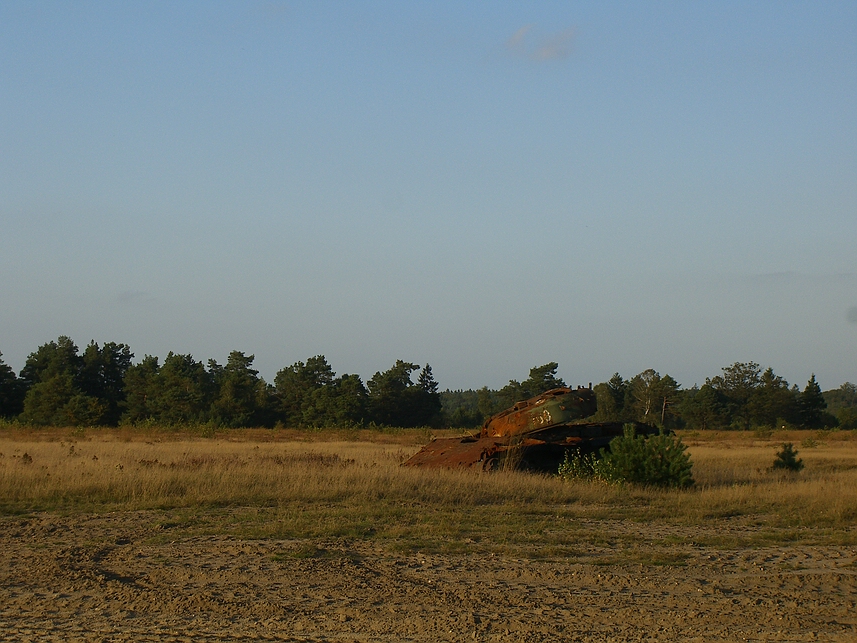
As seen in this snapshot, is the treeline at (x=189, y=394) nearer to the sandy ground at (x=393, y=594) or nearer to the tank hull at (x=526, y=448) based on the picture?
the tank hull at (x=526, y=448)

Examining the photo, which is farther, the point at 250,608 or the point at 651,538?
the point at 651,538

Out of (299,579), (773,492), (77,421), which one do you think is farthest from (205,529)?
(77,421)

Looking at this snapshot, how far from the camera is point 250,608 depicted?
20.1 ft

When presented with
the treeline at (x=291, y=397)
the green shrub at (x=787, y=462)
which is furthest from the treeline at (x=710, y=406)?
the green shrub at (x=787, y=462)

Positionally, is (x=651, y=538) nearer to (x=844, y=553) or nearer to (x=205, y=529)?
(x=844, y=553)

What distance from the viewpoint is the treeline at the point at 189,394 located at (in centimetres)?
5766

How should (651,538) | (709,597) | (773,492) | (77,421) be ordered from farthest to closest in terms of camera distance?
(77,421), (773,492), (651,538), (709,597)

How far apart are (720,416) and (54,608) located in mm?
71182

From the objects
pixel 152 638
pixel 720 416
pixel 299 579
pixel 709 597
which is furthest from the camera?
pixel 720 416

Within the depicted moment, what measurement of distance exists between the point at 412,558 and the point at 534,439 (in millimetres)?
9597

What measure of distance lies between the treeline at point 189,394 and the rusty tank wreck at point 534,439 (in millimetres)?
36297

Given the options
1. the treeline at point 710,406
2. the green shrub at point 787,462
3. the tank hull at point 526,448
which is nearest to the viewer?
the tank hull at point 526,448

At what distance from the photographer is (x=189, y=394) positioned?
59094 millimetres

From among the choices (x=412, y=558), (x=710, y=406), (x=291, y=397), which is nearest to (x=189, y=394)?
(x=291, y=397)
